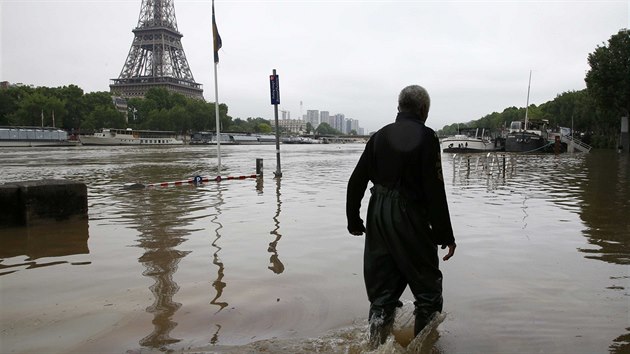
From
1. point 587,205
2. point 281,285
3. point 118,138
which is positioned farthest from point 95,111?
point 281,285

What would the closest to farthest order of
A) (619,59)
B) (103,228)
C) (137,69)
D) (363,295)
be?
(363,295) → (103,228) → (619,59) → (137,69)

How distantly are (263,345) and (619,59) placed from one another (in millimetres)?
48477

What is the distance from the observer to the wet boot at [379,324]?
3414 millimetres

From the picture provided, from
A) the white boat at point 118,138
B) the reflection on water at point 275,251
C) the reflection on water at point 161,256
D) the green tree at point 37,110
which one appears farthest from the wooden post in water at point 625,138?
the green tree at point 37,110

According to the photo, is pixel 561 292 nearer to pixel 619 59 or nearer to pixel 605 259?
pixel 605 259

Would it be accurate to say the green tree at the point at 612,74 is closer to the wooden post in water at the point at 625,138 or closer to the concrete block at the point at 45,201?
the wooden post in water at the point at 625,138

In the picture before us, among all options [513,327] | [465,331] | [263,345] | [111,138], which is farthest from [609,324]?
[111,138]

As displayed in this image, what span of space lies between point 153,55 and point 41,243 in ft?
435

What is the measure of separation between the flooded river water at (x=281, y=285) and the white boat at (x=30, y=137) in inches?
2862

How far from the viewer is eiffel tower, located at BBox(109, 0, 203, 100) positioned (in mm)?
128750

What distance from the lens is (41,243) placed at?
6930 mm

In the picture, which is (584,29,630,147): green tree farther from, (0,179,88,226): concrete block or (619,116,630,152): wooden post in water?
(0,179,88,226): concrete block

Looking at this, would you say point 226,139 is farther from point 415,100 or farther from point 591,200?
point 415,100

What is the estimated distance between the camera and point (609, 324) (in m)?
3.92
